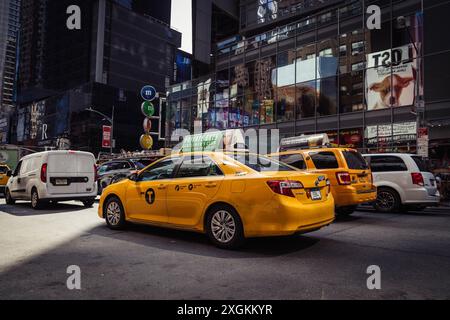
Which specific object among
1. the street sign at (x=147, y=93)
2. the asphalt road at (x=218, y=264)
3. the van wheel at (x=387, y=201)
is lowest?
the asphalt road at (x=218, y=264)

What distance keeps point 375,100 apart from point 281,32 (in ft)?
31.4

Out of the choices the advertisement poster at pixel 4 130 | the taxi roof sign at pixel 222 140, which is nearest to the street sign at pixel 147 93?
the taxi roof sign at pixel 222 140

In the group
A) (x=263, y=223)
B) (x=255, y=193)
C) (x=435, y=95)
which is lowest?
(x=263, y=223)

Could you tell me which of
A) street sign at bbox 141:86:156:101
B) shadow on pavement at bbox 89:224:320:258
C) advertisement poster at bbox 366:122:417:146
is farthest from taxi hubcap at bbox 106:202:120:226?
street sign at bbox 141:86:156:101

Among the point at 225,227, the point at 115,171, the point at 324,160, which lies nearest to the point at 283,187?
the point at 225,227

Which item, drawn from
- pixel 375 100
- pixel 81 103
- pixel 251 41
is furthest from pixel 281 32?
pixel 81 103

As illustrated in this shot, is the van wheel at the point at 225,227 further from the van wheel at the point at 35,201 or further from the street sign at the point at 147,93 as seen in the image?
the street sign at the point at 147,93

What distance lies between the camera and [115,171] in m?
16.0

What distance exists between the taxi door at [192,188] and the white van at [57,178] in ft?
21.7

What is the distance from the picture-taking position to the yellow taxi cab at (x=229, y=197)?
16.8 ft

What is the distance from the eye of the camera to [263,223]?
5.11 m
